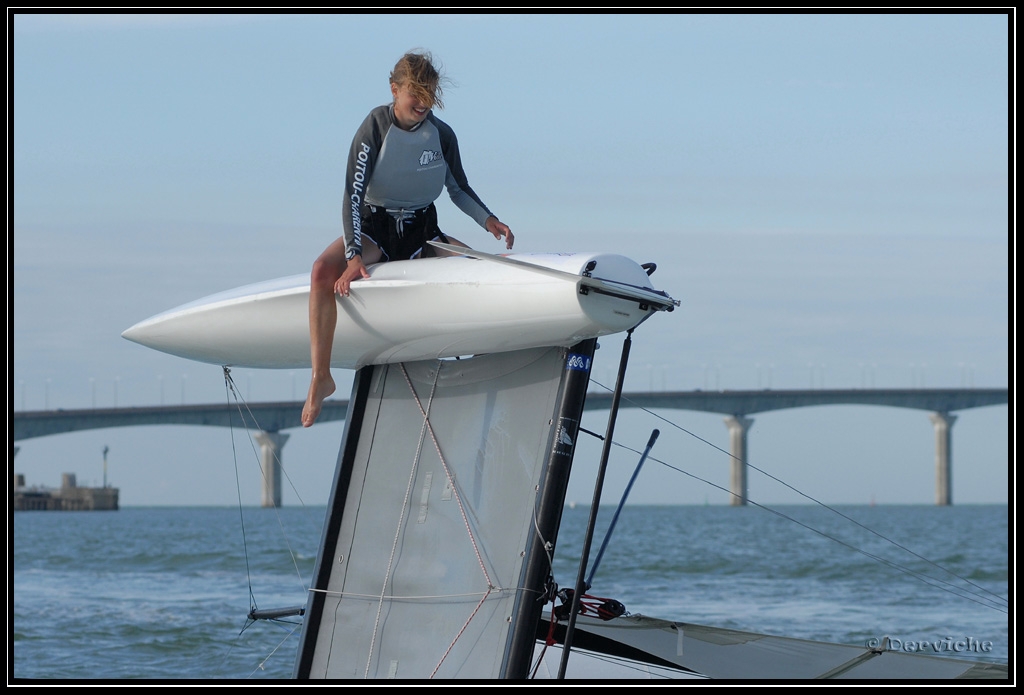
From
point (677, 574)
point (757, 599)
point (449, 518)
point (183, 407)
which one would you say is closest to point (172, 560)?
point (677, 574)

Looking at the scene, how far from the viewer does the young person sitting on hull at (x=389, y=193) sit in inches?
172

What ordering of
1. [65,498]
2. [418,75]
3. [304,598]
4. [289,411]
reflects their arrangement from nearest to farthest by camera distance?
[418,75] < [304,598] < [289,411] < [65,498]

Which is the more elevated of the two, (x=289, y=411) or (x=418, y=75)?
(x=289, y=411)

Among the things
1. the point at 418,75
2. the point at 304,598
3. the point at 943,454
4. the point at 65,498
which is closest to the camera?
the point at 418,75

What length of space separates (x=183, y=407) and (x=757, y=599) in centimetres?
3480

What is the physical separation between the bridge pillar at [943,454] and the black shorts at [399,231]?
180 ft

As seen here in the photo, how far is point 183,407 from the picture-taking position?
4838cm

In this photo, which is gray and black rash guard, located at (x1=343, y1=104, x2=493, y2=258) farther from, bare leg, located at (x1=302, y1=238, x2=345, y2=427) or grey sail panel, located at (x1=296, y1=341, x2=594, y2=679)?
grey sail panel, located at (x1=296, y1=341, x2=594, y2=679)

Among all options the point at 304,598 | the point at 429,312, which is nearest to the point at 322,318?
the point at 429,312

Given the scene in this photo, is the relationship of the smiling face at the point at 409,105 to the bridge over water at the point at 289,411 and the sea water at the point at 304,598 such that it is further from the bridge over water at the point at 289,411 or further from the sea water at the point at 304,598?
the bridge over water at the point at 289,411

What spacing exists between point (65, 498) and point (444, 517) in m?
91.9

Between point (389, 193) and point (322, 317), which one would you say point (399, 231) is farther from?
point (322, 317)

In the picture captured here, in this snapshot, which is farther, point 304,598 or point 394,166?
point 304,598

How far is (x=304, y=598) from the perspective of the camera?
17453mm
